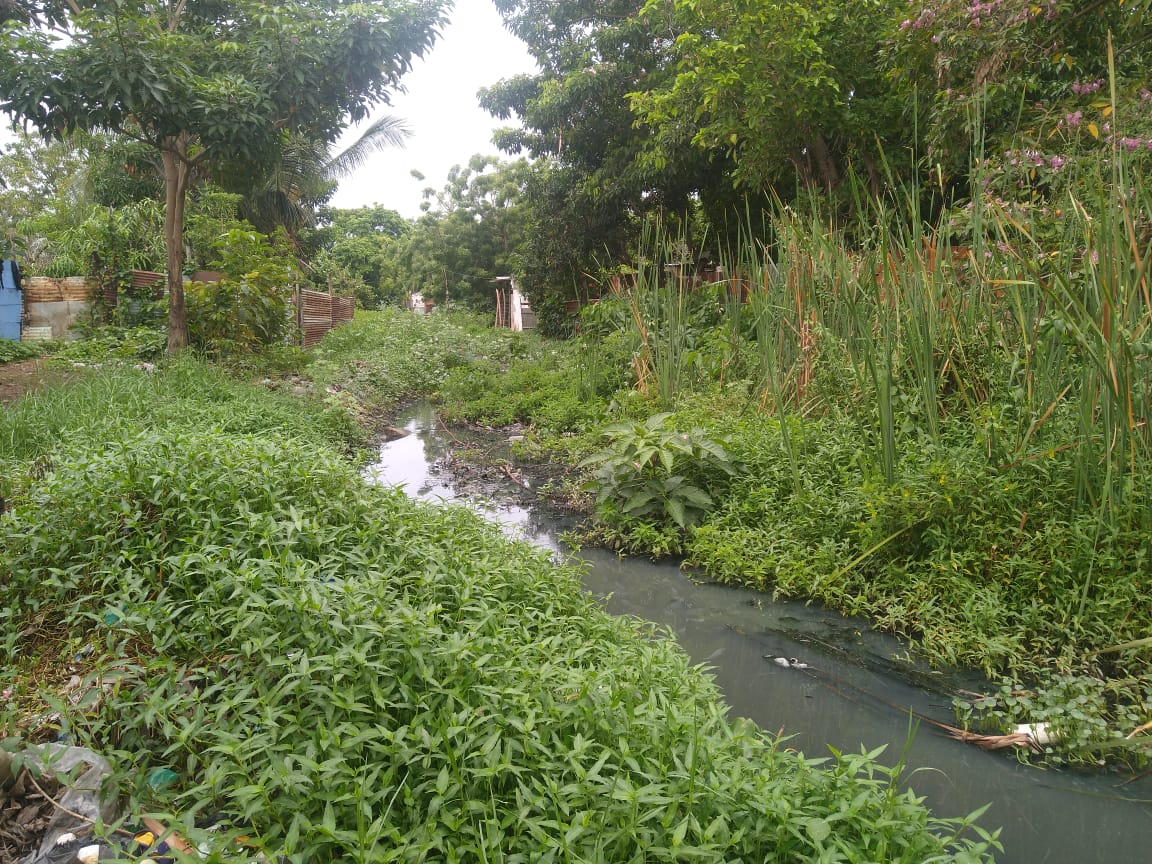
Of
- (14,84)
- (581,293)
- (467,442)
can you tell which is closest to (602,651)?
(467,442)

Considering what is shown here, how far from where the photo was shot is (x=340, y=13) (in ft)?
22.0

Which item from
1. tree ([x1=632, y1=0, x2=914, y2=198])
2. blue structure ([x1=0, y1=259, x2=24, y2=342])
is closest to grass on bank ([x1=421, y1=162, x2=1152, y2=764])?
tree ([x1=632, y1=0, x2=914, y2=198])

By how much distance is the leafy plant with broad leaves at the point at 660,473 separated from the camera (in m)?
3.68

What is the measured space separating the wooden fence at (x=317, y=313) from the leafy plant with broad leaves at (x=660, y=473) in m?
7.69

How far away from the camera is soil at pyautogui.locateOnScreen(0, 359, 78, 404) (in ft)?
16.7

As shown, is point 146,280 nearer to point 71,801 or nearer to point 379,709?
point 71,801

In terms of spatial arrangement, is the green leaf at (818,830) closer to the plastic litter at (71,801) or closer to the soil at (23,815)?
the plastic litter at (71,801)

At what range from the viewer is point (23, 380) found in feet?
19.0

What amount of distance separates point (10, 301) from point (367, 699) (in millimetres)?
9739

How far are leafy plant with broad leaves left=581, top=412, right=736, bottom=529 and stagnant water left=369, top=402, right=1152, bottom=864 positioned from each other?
0.31 metres

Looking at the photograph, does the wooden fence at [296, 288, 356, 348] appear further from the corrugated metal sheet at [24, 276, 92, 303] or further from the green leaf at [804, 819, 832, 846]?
the green leaf at [804, 819, 832, 846]

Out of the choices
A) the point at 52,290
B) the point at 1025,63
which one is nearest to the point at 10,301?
the point at 52,290

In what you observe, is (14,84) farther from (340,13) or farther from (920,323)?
(920,323)

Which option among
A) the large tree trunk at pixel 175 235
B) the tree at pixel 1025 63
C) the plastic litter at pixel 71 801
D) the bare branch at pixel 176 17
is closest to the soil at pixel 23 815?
the plastic litter at pixel 71 801
